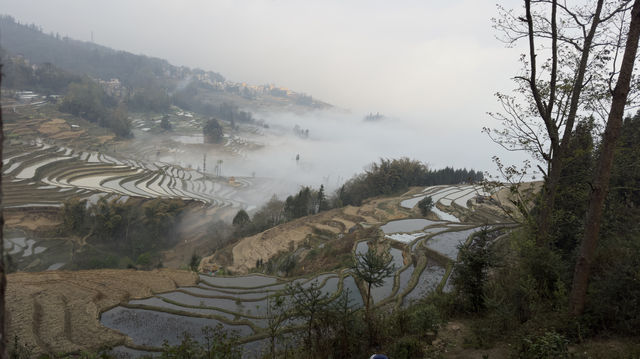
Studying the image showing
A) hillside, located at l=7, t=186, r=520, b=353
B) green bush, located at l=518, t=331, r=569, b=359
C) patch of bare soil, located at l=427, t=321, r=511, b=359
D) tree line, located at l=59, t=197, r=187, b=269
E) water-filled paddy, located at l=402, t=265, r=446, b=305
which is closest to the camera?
green bush, located at l=518, t=331, r=569, b=359

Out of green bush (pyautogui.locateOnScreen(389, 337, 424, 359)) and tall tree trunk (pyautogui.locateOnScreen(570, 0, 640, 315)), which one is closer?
tall tree trunk (pyautogui.locateOnScreen(570, 0, 640, 315))

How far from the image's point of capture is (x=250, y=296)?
15211mm

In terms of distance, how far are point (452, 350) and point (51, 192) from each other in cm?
4811

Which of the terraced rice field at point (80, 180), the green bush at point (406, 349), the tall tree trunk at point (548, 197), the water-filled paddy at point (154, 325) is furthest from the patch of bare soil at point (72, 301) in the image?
the terraced rice field at point (80, 180)

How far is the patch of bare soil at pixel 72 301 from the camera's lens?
10453 millimetres

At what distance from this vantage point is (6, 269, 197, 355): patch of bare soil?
10453 millimetres

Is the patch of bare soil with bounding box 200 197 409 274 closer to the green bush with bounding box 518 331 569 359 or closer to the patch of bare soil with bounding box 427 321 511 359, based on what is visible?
the patch of bare soil with bounding box 427 321 511 359

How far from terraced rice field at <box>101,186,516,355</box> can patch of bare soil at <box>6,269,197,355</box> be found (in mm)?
667

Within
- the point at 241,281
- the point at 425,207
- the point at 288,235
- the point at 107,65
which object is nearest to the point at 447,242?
the point at 241,281

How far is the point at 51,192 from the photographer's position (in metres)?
38.8

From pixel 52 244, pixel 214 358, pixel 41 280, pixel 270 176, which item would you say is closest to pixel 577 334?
pixel 214 358

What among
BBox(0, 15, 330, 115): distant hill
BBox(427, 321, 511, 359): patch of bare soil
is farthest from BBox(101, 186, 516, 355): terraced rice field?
BBox(0, 15, 330, 115): distant hill

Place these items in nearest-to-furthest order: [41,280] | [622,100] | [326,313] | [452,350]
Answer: [622,100], [452,350], [326,313], [41,280]

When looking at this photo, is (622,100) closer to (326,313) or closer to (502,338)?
(502,338)
